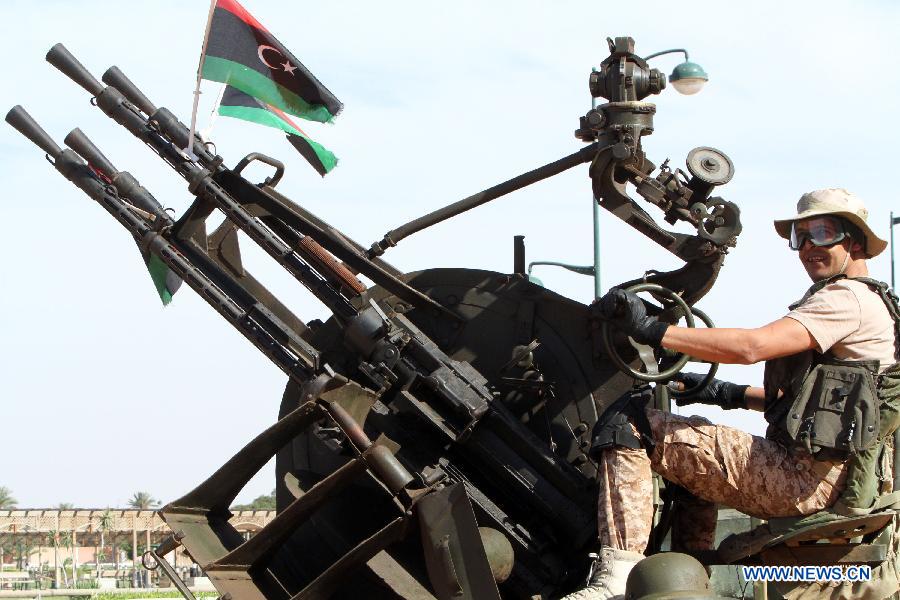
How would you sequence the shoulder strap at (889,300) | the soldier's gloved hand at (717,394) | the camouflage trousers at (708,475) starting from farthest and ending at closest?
the soldier's gloved hand at (717,394) < the shoulder strap at (889,300) < the camouflage trousers at (708,475)

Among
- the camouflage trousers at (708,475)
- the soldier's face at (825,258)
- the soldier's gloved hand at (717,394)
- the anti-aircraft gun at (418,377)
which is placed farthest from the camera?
the soldier's gloved hand at (717,394)

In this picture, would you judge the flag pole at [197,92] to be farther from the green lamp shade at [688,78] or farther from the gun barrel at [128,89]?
the green lamp shade at [688,78]

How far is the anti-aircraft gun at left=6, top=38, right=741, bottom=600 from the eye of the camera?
5.89 m

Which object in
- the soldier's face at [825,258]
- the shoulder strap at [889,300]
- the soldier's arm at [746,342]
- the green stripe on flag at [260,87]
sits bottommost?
the soldier's arm at [746,342]

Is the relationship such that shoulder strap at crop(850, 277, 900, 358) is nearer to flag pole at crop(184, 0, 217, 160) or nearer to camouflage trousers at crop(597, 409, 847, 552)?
camouflage trousers at crop(597, 409, 847, 552)

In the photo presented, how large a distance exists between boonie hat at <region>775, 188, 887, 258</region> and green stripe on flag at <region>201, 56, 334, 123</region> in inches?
144

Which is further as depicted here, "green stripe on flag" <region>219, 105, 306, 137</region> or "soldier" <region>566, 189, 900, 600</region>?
"green stripe on flag" <region>219, 105, 306, 137</region>

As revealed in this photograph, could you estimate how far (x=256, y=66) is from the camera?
8078 millimetres

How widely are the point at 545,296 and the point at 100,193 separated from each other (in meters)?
3.12

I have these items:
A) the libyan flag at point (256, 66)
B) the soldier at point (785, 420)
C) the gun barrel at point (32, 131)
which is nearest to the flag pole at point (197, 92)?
the libyan flag at point (256, 66)

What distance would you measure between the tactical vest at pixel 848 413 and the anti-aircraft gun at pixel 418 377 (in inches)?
26.5

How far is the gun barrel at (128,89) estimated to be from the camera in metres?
8.07

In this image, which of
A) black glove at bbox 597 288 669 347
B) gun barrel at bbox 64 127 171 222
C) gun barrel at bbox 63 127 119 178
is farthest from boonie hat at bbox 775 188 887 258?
gun barrel at bbox 63 127 119 178

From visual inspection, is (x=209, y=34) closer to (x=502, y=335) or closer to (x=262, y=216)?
(x=262, y=216)
